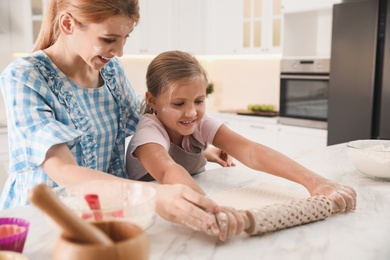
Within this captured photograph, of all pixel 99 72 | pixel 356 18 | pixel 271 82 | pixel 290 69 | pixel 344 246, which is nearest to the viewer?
pixel 344 246

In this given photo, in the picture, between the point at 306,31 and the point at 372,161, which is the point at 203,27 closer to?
the point at 306,31

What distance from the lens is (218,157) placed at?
4.79 feet

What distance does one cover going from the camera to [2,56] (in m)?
3.36

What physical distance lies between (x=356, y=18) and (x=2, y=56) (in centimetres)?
286

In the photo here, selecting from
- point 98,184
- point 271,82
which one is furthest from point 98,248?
point 271,82

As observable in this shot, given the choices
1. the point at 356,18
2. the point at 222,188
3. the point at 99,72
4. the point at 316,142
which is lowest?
the point at 316,142

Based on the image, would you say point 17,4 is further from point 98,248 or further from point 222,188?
point 98,248

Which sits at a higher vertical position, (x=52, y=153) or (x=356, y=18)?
(x=356, y=18)

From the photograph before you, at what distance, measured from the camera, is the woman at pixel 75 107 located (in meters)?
0.91

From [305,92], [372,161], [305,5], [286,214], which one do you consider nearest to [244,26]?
[305,5]

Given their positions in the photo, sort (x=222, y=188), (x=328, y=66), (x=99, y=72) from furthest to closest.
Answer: (x=328, y=66) → (x=99, y=72) → (x=222, y=188)

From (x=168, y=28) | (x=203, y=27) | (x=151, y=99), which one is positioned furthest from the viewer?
(x=203, y=27)

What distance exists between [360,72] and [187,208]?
2.55m

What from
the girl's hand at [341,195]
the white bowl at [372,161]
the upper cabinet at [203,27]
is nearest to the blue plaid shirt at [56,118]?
the girl's hand at [341,195]
